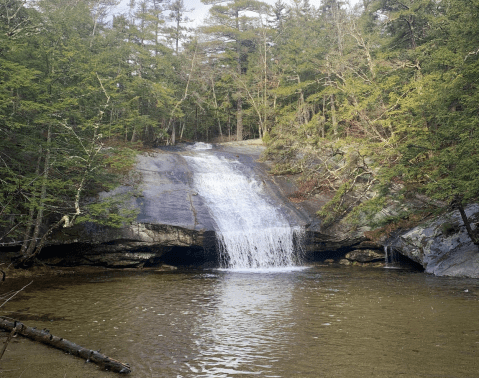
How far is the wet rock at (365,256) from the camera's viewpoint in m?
16.1

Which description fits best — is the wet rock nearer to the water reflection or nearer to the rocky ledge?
the rocky ledge

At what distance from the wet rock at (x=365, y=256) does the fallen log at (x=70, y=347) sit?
1338 centimetres

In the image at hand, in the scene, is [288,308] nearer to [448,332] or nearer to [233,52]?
[448,332]

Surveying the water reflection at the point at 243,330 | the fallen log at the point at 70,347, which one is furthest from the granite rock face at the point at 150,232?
the fallen log at the point at 70,347

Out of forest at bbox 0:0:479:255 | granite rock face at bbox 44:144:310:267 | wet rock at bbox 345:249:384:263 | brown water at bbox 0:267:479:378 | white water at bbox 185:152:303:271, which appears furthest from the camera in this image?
wet rock at bbox 345:249:384:263

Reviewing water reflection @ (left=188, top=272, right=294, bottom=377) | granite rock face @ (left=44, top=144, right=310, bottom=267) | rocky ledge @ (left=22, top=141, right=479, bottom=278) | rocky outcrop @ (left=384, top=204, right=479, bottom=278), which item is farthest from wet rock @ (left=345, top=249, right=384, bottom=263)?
water reflection @ (left=188, top=272, right=294, bottom=377)

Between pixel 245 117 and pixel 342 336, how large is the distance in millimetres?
31490

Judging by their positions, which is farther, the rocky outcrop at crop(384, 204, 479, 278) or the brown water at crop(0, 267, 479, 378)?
the rocky outcrop at crop(384, 204, 479, 278)

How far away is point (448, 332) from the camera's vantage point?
6.20 meters

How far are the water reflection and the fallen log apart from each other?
3.18 ft

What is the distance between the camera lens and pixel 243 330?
6.76 metres

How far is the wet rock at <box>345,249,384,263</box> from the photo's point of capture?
16109 mm

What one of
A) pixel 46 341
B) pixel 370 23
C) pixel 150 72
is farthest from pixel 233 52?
pixel 46 341

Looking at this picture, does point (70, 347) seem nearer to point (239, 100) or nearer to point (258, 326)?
point (258, 326)
